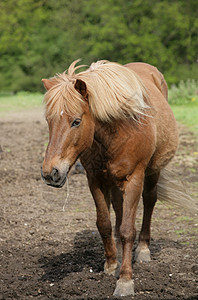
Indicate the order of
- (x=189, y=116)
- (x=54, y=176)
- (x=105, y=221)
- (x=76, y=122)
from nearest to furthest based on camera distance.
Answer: (x=54, y=176), (x=76, y=122), (x=105, y=221), (x=189, y=116)

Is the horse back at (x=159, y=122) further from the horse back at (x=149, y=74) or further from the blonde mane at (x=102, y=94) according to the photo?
the blonde mane at (x=102, y=94)

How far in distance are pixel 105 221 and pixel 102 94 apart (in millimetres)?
1178

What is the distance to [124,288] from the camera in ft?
11.5

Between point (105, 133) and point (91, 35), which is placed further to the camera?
point (91, 35)

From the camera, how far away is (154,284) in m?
3.62

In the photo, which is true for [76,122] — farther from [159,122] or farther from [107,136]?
[159,122]

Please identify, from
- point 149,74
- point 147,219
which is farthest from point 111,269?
point 149,74

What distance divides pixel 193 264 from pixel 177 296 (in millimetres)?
759

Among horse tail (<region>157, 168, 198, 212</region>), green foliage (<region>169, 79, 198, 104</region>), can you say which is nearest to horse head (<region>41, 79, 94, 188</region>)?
horse tail (<region>157, 168, 198, 212</region>)

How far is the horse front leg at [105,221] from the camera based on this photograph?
3868mm

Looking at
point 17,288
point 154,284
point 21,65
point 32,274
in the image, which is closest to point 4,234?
point 32,274

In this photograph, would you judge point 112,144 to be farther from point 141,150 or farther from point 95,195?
point 95,195

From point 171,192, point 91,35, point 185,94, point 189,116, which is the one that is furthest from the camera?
point 91,35

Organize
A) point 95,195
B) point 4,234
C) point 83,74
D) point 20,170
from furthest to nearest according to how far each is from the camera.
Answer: point 20,170 → point 4,234 → point 95,195 → point 83,74
